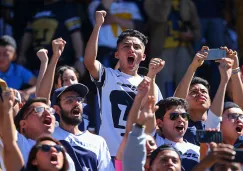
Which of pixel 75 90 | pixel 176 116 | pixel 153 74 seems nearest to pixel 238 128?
pixel 176 116

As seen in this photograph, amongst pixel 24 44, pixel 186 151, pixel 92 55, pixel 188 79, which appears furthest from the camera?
pixel 24 44

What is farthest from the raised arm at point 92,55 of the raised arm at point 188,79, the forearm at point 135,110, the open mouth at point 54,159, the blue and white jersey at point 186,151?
the open mouth at point 54,159

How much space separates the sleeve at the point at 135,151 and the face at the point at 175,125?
1688 mm

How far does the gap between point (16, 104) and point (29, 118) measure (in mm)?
512

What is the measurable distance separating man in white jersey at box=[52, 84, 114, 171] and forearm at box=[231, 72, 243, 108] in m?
2.04

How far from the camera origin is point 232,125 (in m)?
10.5

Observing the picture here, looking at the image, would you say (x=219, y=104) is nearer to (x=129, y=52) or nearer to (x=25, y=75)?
(x=129, y=52)

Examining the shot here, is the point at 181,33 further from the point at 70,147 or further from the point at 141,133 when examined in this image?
the point at 141,133

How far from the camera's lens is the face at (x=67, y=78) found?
10.9 meters

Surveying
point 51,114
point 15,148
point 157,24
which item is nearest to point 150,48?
point 157,24

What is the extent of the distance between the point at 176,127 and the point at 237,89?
1.52 metres

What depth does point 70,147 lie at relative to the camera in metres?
9.33

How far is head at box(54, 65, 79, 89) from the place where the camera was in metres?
10.9

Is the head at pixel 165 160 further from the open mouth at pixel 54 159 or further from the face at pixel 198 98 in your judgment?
the face at pixel 198 98
